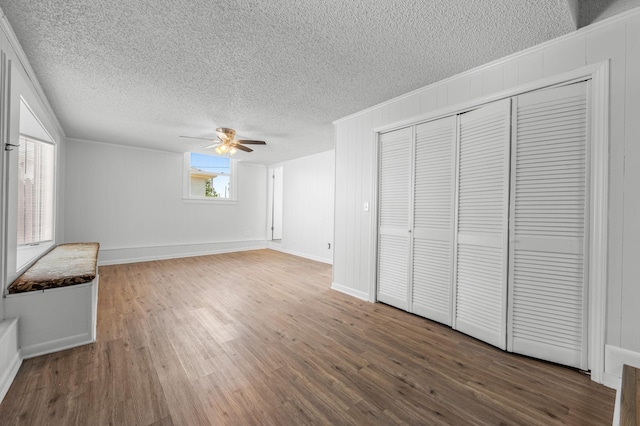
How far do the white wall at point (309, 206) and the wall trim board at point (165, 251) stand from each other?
1.17 metres

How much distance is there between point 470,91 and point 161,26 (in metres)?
2.51

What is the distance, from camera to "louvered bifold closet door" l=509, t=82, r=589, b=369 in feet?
6.11

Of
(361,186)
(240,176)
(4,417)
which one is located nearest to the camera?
(4,417)

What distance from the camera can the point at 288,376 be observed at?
179 centimetres

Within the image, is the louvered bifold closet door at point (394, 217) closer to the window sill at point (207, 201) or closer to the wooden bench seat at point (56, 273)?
the wooden bench seat at point (56, 273)

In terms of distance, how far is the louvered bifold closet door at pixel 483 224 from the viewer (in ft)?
7.13

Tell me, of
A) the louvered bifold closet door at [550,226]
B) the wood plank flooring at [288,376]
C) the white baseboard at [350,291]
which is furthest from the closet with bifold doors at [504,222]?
the white baseboard at [350,291]

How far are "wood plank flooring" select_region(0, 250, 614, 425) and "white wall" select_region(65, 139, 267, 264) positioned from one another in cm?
298

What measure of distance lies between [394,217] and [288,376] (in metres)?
1.96

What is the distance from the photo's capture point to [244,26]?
1.81m

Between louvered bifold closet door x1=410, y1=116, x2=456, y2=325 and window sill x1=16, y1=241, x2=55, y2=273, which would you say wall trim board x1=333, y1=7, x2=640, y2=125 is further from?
window sill x1=16, y1=241, x2=55, y2=273

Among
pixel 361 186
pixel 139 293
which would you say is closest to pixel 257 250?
pixel 139 293

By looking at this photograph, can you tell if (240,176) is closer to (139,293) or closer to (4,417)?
(139,293)

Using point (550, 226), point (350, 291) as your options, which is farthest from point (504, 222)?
point (350, 291)
